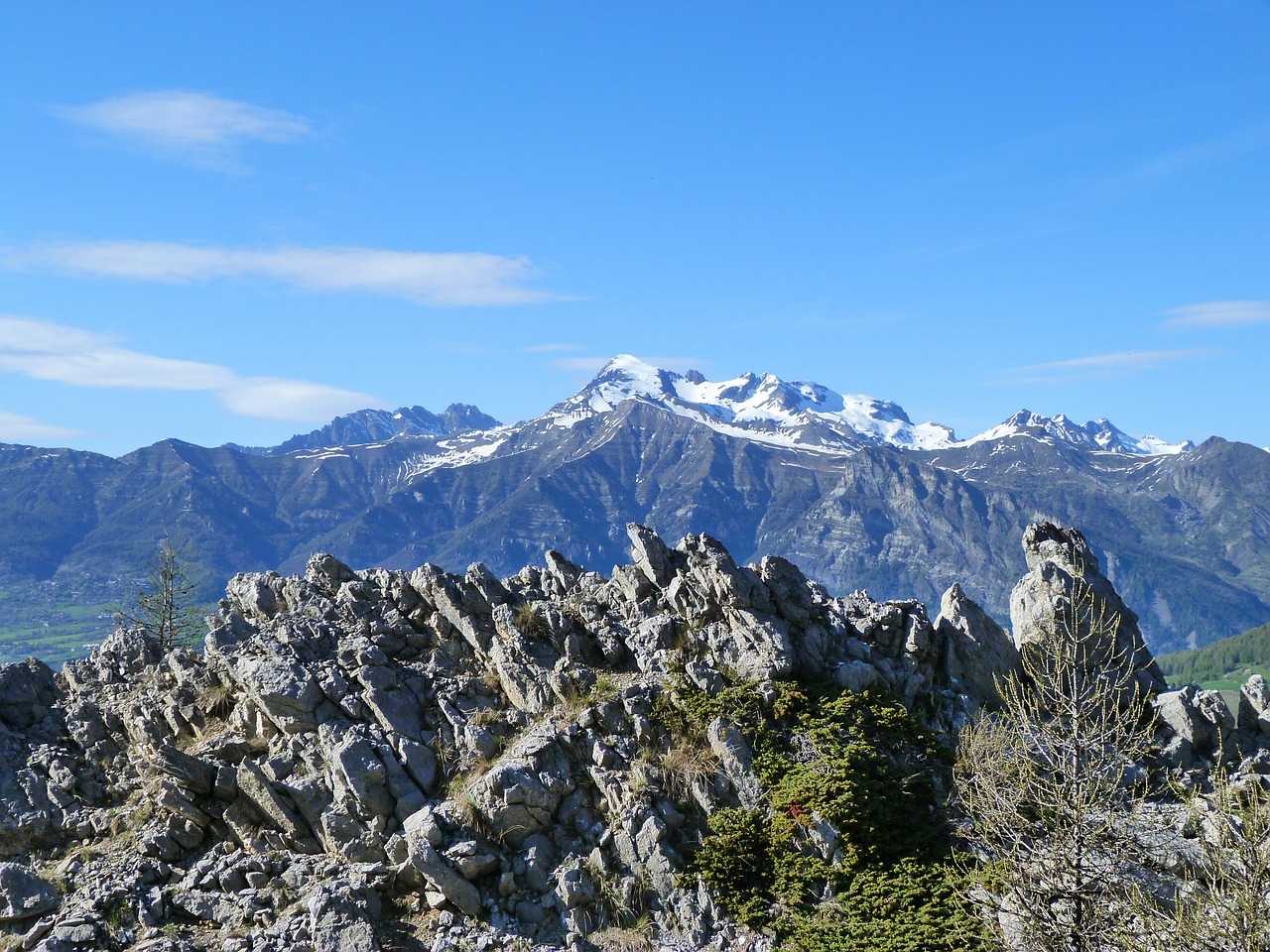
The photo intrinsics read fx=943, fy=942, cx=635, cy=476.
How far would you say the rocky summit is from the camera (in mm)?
31844

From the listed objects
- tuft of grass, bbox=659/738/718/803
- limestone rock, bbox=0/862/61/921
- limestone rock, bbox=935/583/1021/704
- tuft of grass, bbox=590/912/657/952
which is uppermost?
limestone rock, bbox=935/583/1021/704

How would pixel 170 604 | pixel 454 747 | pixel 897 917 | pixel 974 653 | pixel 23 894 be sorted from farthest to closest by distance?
1. pixel 170 604
2. pixel 974 653
3. pixel 454 747
4. pixel 23 894
5. pixel 897 917

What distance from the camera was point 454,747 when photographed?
1480 inches

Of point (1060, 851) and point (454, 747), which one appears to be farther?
point (454, 747)

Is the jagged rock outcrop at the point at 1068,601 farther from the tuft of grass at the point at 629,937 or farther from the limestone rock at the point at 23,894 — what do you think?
the limestone rock at the point at 23,894

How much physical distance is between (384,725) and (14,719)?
1672 centimetres

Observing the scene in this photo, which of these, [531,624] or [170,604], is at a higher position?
[531,624]

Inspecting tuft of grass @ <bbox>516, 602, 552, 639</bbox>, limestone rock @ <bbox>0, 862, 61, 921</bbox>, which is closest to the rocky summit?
limestone rock @ <bbox>0, 862, 61, 921</bbox>

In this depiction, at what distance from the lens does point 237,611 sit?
146ft

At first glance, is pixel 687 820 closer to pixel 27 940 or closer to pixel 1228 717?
pixel 27 940

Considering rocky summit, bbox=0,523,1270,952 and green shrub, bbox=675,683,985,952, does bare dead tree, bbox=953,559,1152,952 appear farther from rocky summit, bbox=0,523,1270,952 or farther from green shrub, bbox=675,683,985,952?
rocky summit, bbox=0,523,1270,952

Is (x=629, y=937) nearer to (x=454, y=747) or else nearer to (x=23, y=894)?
(x=454, y=747)

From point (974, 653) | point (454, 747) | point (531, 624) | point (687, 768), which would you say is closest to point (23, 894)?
point (454, 747)

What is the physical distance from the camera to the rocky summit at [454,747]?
Result: 31844 millimetres
